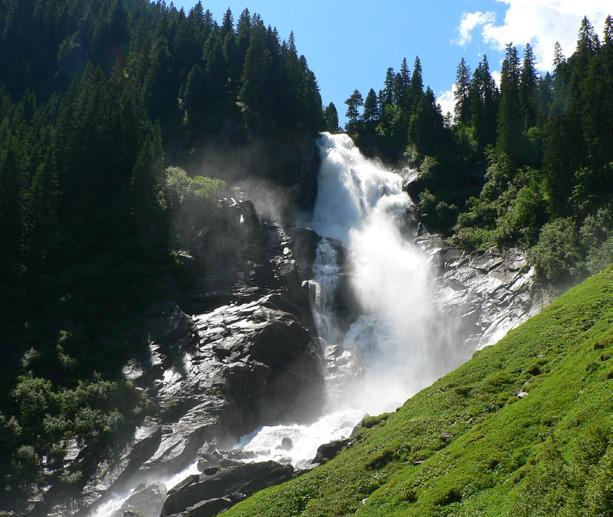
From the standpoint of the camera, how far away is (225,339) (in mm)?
50875

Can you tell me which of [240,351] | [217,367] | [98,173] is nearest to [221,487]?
[217,367]

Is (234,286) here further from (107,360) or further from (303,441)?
(303,441)

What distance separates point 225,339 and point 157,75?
59442 mm

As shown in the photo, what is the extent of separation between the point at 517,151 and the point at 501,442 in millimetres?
58801

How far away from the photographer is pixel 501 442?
66.0ft

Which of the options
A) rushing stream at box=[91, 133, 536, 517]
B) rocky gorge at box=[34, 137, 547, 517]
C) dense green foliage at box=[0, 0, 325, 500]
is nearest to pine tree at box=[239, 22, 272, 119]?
dense green foliage at box=[0, 0, 325, 500]

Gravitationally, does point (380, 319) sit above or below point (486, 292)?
above

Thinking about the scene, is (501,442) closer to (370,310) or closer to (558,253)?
(558,253)

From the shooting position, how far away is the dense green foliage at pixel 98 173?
Answer: 1762 inches

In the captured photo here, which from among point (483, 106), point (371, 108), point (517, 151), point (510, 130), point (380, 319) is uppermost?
point (371, 108)

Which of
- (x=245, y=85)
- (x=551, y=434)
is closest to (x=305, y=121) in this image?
(x=245, y=85)

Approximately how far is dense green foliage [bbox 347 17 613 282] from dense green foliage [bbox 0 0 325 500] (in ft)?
50.7

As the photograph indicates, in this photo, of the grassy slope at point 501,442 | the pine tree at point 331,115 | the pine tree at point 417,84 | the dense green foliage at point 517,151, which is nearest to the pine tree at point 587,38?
the dense green foliage at point 517,151

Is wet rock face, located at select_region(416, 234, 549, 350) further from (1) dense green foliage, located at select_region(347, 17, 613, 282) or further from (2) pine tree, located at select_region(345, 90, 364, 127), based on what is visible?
(2) pine tree, located at select_region(345, 90, 364, 127)
